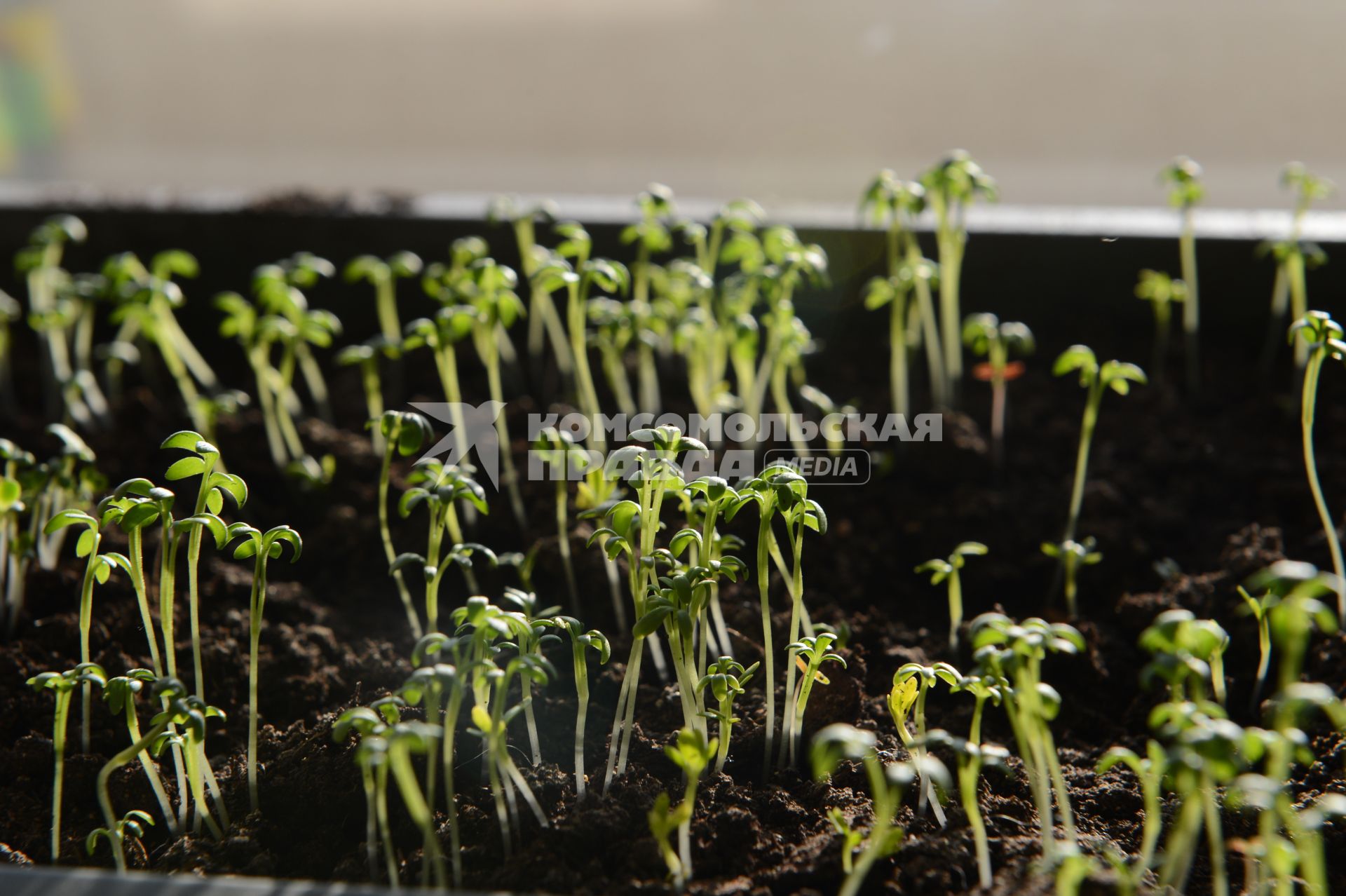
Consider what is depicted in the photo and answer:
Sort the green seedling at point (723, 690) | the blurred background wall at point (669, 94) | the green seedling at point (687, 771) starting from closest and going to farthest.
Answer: the green seedling at point (687, 771) → the green seedling at point (723, 690) → the blurred background wall at point (669, 94)

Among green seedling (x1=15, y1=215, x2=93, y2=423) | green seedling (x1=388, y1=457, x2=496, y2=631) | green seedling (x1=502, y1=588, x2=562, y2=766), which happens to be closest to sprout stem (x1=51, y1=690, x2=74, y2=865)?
green seedling (x1=388, y1=457, x2=496, y2=631)

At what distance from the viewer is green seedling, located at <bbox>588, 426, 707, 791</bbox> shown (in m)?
1.07

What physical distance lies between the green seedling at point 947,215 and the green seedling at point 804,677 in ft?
2.67

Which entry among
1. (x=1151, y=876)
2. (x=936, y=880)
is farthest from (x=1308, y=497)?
(x=936, y=880)

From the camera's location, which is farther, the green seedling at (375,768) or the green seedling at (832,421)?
the green seedling at (832,421)

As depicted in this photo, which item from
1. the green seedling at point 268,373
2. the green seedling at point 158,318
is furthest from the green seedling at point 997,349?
the green seedling at point 158,318

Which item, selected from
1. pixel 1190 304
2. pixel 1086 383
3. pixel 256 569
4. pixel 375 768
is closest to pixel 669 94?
pixel 1190 304

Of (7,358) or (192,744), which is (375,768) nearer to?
(192,744)

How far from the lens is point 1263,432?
1.79 m

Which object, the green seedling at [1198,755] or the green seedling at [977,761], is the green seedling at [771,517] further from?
the green seedling at [1198,755]

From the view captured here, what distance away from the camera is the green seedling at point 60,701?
101 centimetres

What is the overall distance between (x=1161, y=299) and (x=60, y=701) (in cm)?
174

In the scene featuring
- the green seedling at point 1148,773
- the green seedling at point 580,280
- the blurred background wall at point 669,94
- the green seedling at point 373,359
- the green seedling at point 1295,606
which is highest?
the blurred background wall at point 669,94

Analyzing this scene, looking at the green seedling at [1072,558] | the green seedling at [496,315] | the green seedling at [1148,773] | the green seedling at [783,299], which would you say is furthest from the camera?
the green seedling at [783,299]
